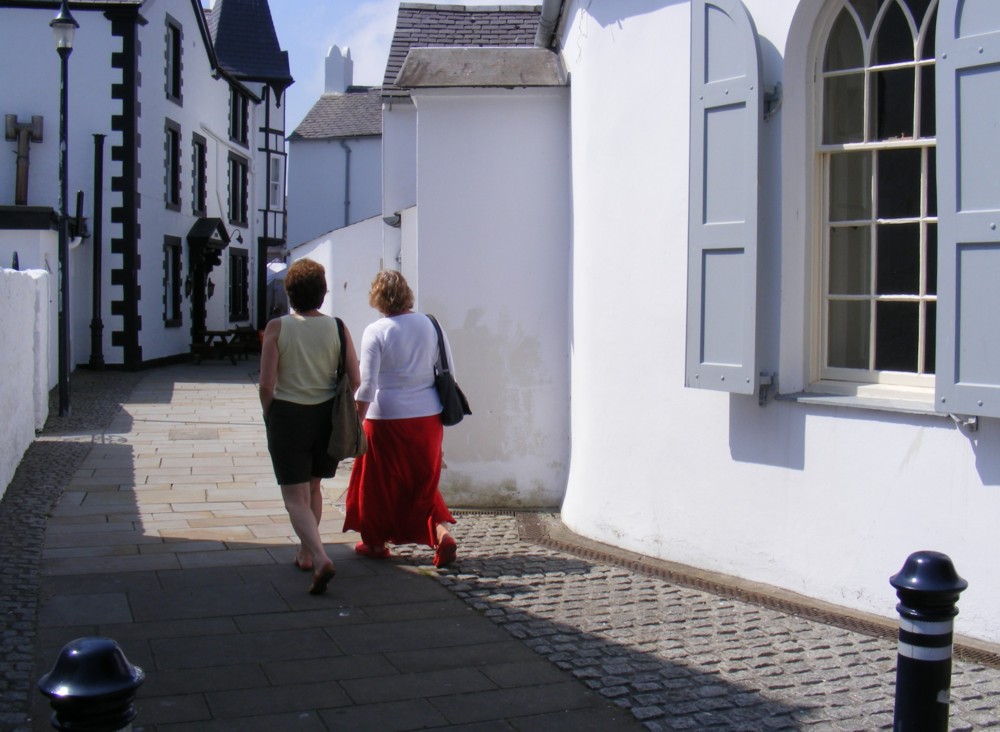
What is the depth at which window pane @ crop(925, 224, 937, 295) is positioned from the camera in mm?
5516

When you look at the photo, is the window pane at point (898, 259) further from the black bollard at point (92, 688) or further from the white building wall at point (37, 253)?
the white building wall at point (37, 253)

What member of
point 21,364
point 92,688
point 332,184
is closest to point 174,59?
point 21,364

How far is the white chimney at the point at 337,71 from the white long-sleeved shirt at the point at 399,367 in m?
45.1

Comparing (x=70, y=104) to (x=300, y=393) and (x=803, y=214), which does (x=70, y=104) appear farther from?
(x=803, y=214)

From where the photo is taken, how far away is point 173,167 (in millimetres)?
26422

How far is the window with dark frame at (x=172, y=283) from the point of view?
25.9 meters

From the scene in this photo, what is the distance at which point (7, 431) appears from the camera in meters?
9.22

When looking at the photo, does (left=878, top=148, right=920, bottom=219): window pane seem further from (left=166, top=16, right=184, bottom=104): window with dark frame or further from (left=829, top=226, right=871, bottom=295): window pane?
(left=166, top=16, right=184, bottom=104): window with dark frame

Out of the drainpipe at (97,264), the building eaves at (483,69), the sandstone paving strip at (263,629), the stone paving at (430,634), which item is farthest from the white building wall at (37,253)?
the building eaves at (483,69)

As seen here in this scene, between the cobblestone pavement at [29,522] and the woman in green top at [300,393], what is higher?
the woman in green top at [300,393]

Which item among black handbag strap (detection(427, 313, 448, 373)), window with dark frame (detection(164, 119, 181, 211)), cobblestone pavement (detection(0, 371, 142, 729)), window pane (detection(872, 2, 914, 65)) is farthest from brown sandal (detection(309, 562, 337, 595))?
window with dark frame (detection(164, 119, 181, 211))

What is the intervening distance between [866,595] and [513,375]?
3547mm

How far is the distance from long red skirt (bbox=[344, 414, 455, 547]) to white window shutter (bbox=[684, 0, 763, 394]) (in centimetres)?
157

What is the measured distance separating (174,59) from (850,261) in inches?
912
